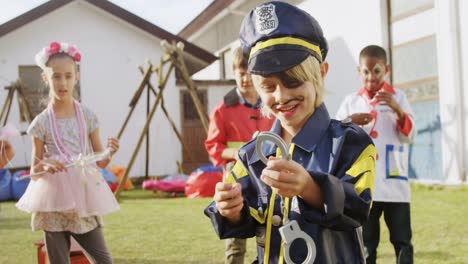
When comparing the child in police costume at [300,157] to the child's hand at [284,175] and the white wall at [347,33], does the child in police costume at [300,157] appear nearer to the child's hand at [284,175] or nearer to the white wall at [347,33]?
the child's hand at [284,175]

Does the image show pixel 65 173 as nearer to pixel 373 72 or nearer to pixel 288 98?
pixel 373 72

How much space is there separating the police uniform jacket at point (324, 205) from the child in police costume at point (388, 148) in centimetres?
207

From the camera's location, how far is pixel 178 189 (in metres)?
11.2

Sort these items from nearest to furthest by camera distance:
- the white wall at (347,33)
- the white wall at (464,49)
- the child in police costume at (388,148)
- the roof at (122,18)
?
1. the child in police costume at (388,148)
2. the white wall at (464,49)
3. the white wall at (347,33)
4. the roof at (122,18)

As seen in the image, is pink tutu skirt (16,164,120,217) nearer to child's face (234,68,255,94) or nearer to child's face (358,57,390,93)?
child's face (234,68,255,94)

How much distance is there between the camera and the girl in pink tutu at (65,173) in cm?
336

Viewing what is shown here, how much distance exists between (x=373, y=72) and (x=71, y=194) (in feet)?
6.99

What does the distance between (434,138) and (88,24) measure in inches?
365

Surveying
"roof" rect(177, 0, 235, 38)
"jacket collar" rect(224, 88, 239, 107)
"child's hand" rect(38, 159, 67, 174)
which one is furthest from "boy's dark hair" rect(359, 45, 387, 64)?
"roof" rect(177, 0, 235, 38)

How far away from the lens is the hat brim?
153cm

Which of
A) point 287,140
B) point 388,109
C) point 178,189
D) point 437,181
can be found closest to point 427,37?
point 437,181

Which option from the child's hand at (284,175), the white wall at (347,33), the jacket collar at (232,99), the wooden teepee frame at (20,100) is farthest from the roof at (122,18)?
the child's hand at (284,175)

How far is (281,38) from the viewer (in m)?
1.55

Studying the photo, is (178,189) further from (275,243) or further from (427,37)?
(275,243)
